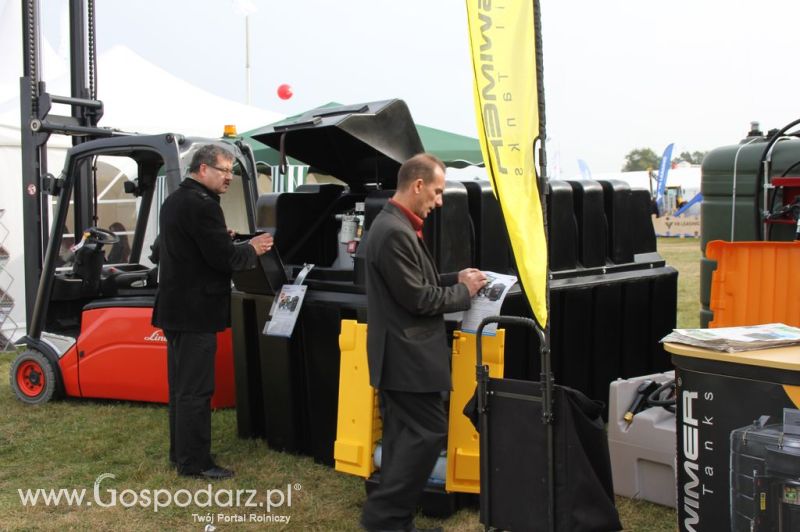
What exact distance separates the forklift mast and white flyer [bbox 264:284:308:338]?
10.0 feet

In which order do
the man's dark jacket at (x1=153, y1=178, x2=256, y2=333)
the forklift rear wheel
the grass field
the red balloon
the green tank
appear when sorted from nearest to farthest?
the grass field
the man's dark jacket at (x1=153, y1=178, x2=256, y2=333)
the green tank
the forklift rear wheel
the red balloon

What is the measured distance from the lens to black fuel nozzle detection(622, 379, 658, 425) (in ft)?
14.3

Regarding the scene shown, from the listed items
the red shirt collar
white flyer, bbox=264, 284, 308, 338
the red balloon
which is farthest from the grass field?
the red balloon

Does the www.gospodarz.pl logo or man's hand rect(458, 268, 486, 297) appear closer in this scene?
man's hand rect(458, 268, 486, 297)

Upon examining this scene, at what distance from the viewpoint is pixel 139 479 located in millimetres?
5008

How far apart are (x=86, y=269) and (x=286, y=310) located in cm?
277

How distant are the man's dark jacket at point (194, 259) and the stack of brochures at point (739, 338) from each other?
8.42ft

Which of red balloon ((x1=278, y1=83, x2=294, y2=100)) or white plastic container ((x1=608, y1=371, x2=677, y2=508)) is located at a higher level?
red balloon ((x1=278, y1=83, x2=294, y2=100))

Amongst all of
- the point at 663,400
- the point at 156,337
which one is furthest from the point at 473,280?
the point at 156,337

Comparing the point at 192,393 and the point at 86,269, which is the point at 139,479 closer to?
the point at 192,393

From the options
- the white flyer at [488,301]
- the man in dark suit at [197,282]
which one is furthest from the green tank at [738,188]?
the man in dark suit at [197,282]

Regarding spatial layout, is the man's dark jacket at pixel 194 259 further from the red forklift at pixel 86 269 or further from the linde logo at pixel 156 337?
the linde logo at pixel 156 337

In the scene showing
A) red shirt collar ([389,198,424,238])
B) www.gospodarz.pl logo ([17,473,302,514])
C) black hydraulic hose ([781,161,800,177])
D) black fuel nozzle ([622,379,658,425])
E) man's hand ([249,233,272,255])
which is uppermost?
black hydraulic hose ([781,161,800,177])

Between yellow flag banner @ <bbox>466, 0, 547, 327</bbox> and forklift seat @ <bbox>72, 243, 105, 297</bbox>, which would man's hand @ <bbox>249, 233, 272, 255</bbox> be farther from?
forklift seat @ <bbox>72, 243, 105, 297</bbox>
